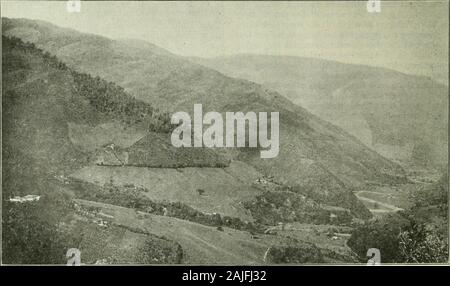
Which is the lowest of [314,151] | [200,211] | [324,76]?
[200,211]

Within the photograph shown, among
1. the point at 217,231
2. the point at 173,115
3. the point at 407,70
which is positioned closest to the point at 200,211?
the point at 217,231

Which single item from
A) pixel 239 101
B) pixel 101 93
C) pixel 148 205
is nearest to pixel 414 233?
pixel 239 101

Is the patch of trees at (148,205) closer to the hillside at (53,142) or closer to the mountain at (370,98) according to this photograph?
the hillside at (53,142)

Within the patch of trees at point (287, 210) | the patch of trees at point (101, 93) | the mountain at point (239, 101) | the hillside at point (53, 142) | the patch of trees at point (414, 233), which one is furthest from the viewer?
the patch of trees at point (101, 93)

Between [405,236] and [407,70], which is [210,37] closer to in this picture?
[407,70]

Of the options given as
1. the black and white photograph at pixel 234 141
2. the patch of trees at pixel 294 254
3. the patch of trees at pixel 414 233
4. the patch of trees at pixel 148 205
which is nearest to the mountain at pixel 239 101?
the black and white photograph at pixel 234 141

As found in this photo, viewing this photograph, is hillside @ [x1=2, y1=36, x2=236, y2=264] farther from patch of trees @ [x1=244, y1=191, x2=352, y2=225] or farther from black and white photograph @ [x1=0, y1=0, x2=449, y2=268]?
patch of trees @ [x1=244, y1=191, x2=352, y2=225]
